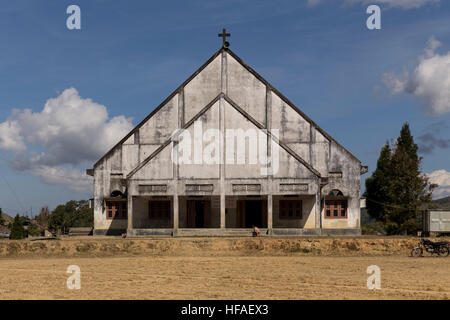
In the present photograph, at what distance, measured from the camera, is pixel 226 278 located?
63.2 feet

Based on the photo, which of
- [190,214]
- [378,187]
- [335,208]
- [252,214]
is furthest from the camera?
A: [378,187]

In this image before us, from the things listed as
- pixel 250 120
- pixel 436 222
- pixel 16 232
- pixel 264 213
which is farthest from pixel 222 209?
pixel 16 232

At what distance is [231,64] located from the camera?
4191 cm

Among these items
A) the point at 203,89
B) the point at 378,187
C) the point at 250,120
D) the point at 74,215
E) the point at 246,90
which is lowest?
the point at 74,215

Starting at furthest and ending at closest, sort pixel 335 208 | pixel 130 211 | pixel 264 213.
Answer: pixel 335 208 < pixel 264 213 < pixel 130 211

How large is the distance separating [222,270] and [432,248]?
1318 centimetres

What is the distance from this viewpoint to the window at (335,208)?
40406 millimetres

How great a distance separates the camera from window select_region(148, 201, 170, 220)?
134ft

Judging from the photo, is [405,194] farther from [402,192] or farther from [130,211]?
[130,211]

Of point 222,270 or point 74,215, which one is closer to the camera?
point 222,270

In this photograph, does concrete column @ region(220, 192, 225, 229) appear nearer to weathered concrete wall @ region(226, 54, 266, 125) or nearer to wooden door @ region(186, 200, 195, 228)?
wooden door @ region(186, 200, 195, 228)

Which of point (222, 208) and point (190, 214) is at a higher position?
point (222, 208)
